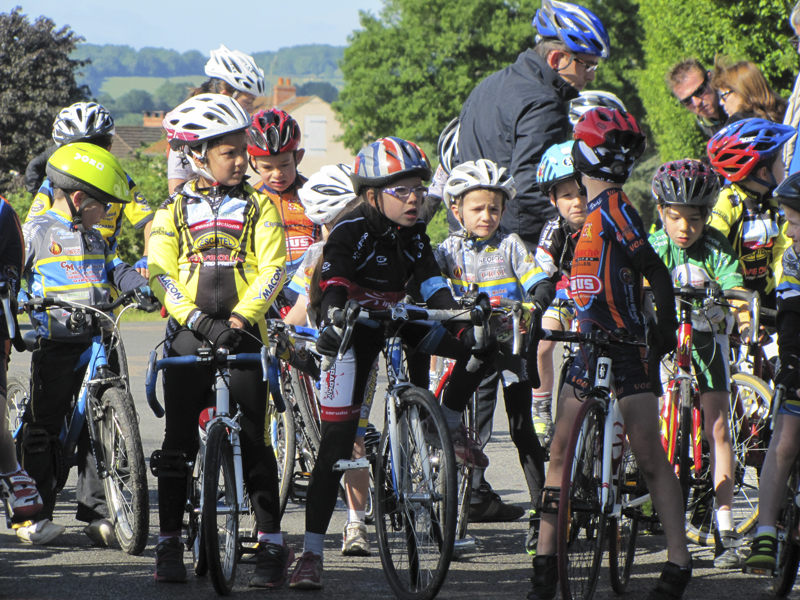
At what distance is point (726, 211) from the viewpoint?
244 inches

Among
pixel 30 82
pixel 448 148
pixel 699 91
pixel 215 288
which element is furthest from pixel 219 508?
pixel 30 82

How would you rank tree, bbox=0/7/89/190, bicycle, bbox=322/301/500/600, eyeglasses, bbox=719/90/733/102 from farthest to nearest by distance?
tree, bbox=0/7/89/190
eyeglasses, bbox=719/90/733/102
bicycle, bbox=322/301/500/600

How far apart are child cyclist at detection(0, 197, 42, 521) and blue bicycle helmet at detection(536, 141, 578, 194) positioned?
2933 millimetres

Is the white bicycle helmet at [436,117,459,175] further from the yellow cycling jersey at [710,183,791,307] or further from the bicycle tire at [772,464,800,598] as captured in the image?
the bicycle tire at [772,464,800,598]

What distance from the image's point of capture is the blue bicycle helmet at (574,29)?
618cm

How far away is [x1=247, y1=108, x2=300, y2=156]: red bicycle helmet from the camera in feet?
21.6

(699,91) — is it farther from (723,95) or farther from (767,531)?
(767,531)

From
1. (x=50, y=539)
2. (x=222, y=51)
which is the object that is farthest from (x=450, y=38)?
(x=50, y=539)

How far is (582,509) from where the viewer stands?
433 cm

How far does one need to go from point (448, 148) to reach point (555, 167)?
57.2 inches

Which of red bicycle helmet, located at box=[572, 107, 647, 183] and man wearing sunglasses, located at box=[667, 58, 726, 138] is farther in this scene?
man wearing sunglasses, located at box=[667, 58, 726, 138]

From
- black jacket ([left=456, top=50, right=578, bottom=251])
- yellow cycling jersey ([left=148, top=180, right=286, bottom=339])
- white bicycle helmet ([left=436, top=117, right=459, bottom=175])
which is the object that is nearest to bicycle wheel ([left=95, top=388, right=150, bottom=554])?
yellow cycling jersey ([left=148, top=180, right=286, bottom=339])

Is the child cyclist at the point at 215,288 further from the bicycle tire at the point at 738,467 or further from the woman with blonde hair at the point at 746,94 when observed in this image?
the woman with blonde hair at the point at 746,94

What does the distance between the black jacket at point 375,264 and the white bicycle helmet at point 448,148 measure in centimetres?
200
